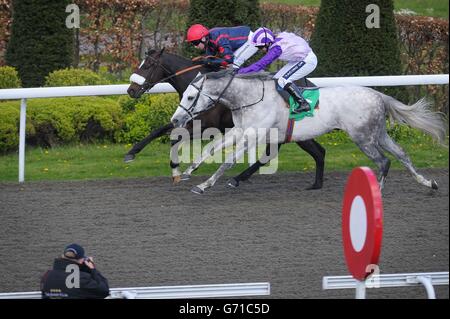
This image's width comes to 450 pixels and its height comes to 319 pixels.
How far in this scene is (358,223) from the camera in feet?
15.9

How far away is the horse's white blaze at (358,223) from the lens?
15.6ft

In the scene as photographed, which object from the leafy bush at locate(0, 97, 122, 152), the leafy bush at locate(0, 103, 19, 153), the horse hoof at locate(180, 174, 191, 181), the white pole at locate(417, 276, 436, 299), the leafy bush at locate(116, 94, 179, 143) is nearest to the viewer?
the white pole at locate(417, 276, 436, 299)

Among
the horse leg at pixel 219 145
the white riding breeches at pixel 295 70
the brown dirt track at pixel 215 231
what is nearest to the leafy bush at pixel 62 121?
the brown dirt track at pixel 215 231

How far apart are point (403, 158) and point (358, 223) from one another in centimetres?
390

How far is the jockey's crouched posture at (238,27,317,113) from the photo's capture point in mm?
8461

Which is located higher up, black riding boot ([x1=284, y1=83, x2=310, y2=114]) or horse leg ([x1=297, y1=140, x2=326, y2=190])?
black riding boot ([x1=284, y1=83, x2=310, y2=114])

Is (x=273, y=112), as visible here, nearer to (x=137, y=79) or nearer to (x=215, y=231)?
(x=137, y=79)

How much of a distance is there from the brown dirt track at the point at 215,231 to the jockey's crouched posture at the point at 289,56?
0.91 meters

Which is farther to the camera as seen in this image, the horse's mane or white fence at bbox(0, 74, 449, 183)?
white fence at bbox(0, 74, 449, 183)

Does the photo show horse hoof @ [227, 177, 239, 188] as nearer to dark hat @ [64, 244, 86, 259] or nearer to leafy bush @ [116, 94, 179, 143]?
leafy bush @ [116, 94, 179, 143]

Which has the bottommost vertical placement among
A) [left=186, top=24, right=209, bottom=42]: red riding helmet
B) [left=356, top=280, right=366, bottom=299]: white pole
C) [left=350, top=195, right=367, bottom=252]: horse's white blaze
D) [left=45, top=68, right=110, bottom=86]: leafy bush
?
[left=45, top=68, right=110, bottom=86]: leafy bush

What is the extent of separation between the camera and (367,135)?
8578 millimetres

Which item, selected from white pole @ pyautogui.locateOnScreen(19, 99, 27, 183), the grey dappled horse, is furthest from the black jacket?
white pole @ pyautogui.locateOnScreen(19, 99, 27, 183)

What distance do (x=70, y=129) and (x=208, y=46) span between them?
2.08m
